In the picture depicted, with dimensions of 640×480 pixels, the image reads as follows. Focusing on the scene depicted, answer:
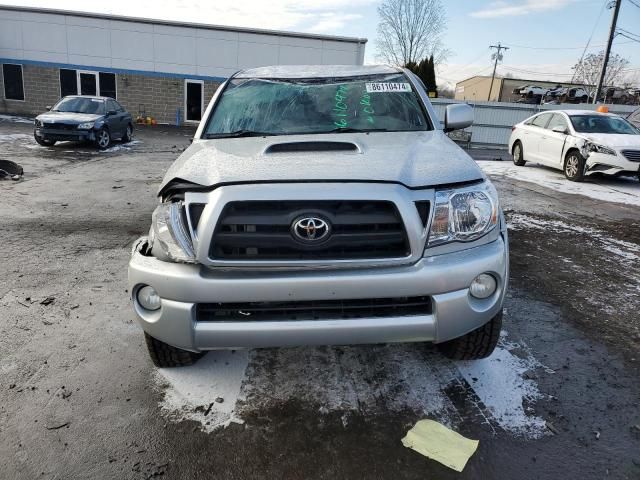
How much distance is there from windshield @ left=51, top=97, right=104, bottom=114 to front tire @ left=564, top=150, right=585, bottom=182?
13038 mm

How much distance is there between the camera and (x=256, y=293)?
2.19 metres

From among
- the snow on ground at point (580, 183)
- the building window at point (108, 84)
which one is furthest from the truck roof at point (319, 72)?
the building window at point (108, 84)

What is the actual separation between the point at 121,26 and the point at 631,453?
27.6 meters

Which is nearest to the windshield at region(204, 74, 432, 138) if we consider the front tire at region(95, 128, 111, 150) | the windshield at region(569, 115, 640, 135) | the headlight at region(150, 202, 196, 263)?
the headlight at region(150, 202, 196, 263)

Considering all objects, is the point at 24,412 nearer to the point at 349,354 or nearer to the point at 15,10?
the point at 349,354

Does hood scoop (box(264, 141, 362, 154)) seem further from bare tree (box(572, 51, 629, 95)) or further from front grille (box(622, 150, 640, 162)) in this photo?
bare tree (box(572, 51, 629, 95))

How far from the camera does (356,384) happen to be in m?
2.71

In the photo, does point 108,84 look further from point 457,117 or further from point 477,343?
point 477,343

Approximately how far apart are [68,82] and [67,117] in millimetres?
14034

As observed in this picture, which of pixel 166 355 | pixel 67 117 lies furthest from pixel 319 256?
pixel 67 117

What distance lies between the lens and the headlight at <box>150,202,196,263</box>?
2.29 metres

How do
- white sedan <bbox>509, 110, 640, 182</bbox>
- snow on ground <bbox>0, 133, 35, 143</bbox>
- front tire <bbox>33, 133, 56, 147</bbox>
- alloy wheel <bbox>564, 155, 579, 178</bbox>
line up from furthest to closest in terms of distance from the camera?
snow on ground <bbox>0, 133, 35, 143</bbox>, front tire <bbox>33, 133, 56, 147</bbox>, alloy wheel <bbox>564, 155, 579, 178</bbox>, white sedan <bbox>509, 110, 640, 182</bbox>

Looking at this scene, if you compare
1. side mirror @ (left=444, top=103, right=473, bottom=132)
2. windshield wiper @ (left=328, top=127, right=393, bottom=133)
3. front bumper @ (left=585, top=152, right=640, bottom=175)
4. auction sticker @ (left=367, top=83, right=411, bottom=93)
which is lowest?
front bumper @ (left=585, top=152, right=640, bottom=175)

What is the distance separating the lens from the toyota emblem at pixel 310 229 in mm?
2221
